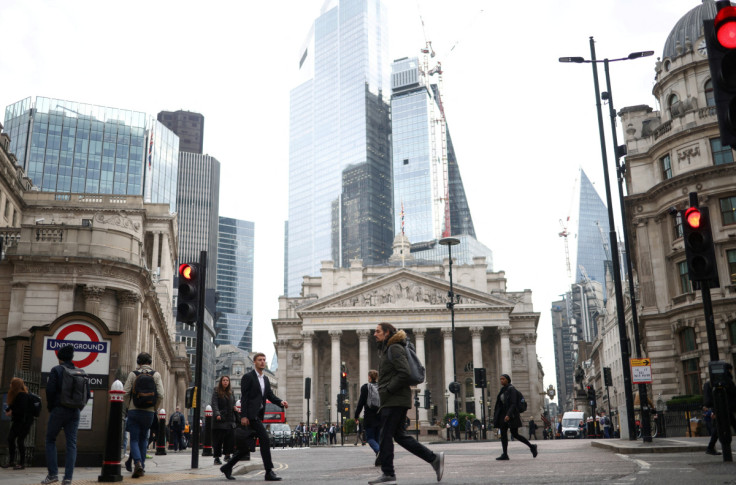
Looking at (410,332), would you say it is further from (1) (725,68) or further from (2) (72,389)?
(1) (725,68)

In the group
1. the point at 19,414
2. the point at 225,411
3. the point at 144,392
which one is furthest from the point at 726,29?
the point at 19,414

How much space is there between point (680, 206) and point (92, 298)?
30.0m

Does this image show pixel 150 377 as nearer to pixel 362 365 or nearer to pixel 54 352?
pixel 54 352

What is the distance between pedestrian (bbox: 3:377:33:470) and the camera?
1433cm

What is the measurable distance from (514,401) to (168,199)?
121229 millimetres

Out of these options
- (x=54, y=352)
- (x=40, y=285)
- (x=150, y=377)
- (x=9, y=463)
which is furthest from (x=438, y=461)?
(x=40, y=285)

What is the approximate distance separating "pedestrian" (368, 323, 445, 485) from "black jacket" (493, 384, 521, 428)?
23.4 feet

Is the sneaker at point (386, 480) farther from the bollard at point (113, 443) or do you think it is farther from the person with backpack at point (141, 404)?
the person with backpack at point (141, 404)

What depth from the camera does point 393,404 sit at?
932 centimetres

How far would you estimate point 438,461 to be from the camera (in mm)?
9555

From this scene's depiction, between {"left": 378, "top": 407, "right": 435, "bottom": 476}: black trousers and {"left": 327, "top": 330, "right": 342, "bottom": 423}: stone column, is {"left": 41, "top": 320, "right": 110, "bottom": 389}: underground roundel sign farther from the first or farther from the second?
{"left": 327, "top": 330, "right": 342, "bottom": 423}: stone column

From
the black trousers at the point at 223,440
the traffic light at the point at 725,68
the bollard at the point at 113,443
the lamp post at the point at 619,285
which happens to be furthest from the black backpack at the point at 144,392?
the lamp post at the point at 619,285

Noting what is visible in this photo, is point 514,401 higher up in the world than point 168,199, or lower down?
lower down

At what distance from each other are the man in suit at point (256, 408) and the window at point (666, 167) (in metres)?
35.7
